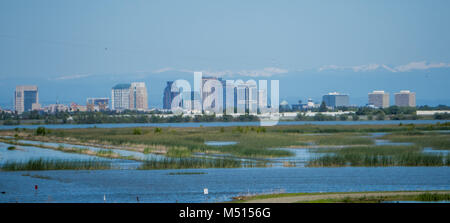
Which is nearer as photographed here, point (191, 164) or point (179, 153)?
point (191, 164)

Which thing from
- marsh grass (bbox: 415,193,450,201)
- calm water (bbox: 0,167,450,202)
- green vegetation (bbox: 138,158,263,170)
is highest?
marsh grass (bbox: 415,193,450,201)

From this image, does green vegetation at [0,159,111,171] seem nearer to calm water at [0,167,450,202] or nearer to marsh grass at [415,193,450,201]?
calm water at [0,167,450,202]

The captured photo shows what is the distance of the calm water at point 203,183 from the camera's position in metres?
25.9

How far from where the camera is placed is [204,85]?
145125 millimetres

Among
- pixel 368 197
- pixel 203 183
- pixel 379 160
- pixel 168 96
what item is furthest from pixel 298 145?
pixel 168 96

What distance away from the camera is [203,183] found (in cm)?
2958

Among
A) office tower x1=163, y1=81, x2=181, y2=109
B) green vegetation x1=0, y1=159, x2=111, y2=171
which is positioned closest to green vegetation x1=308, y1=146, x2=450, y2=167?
green vegetation x1=0, y1=159, x2=111, y2=171

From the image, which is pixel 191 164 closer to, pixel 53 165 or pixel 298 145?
pixel 53 165

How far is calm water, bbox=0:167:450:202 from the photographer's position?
85.0ft

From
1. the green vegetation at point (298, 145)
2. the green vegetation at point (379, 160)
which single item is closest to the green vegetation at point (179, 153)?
the green vegetation at point (298, 145)

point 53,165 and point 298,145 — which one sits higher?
point 298,145
